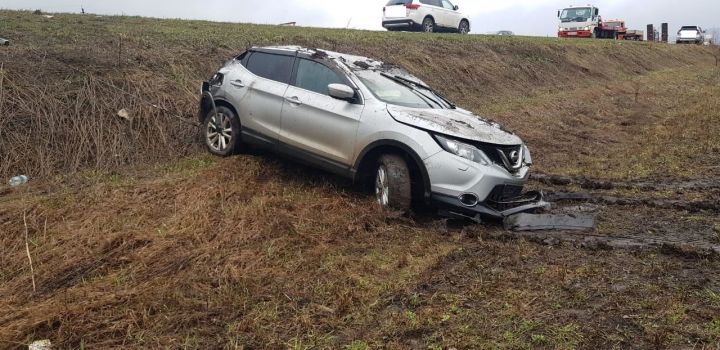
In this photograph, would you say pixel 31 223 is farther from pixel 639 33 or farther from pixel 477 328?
pixel 639 33

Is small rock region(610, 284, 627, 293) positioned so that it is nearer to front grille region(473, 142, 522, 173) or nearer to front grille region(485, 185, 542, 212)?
front grille region(485, 185, 542, 212)

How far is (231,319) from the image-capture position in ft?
12.4

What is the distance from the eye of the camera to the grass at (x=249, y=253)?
11.8ft

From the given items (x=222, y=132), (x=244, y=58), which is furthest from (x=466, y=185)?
(x=244, y=58)

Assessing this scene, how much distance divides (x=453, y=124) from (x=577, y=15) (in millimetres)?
32454

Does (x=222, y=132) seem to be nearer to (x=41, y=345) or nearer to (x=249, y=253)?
(x=249, y=253)

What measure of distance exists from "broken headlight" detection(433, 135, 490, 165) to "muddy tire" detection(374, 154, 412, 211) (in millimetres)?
463

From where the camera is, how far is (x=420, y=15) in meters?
21.0

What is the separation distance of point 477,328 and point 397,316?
52 cm

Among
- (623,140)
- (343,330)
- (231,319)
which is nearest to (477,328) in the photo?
(343,330)

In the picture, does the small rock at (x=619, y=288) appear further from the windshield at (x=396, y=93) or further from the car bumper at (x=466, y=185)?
the windshield at (x=396, y=93)

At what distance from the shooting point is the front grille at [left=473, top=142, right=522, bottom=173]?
575 cm

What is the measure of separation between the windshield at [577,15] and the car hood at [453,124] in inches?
1244

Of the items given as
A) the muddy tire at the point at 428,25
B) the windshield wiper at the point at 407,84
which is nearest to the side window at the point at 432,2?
the muddy tire at the point at 428,25
